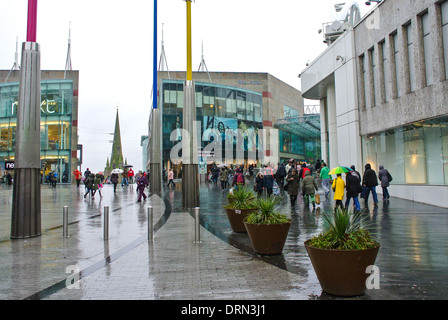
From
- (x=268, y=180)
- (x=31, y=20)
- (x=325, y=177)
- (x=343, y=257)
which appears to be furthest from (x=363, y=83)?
(x=343, y=257)

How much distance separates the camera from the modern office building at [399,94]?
14375mm

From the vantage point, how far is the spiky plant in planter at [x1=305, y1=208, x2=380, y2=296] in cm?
422

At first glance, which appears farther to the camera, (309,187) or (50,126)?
(50,126)

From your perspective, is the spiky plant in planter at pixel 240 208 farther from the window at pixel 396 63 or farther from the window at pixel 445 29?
the window at pixel 396 63

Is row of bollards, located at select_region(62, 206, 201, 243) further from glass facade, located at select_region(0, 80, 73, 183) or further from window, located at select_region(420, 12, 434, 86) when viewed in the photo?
glass facade, located at select_region(0, 80, 73, 183)

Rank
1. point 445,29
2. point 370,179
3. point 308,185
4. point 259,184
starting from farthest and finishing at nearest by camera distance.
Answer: point 259,184, point 370,179, point 308,185, point 445,29

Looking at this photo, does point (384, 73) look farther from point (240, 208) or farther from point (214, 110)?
point (214, 110)

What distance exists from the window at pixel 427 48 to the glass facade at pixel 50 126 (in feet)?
141

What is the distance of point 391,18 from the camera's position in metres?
17.2

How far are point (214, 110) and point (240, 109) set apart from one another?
5.91m

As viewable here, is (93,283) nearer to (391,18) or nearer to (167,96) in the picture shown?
(391,18)

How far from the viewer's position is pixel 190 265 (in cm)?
606
